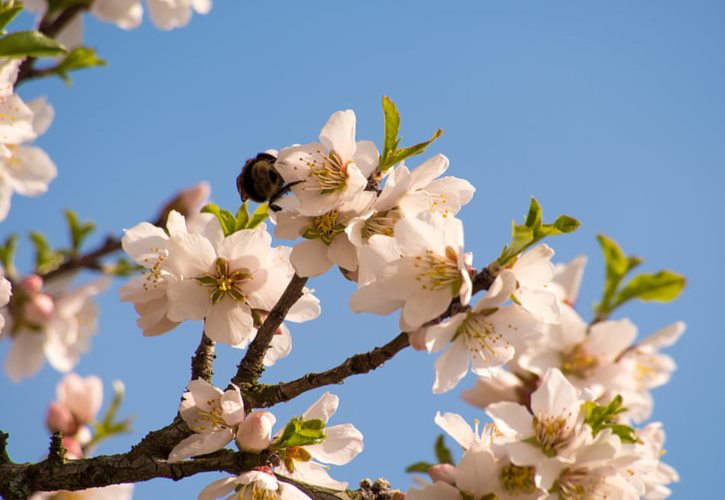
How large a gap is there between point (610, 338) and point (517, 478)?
37.4 inches

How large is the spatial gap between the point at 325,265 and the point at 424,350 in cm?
32

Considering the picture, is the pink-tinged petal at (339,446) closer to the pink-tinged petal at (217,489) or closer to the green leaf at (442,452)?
the pink-tinged petal at (217,489)

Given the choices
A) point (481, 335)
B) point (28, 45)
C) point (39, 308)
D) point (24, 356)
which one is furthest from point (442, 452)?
point (24, 356)

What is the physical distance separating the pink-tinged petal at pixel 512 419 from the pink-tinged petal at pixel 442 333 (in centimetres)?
22

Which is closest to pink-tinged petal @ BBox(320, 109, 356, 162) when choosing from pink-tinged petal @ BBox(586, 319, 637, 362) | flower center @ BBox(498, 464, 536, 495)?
flower center @ BBox(498, 464, 536, 495)

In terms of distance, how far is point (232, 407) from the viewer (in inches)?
69.0

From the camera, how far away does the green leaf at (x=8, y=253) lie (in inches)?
131

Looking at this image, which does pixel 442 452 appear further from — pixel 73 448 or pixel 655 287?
pixel 73 448

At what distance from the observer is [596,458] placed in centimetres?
174

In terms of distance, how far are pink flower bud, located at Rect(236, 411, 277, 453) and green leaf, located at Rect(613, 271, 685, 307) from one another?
45.7 inches

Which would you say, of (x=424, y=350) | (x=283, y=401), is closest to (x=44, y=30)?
(x=283, y=401)

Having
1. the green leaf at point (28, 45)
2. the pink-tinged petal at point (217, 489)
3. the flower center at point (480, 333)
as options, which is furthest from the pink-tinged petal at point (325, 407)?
the green leaf at point (28, 45)

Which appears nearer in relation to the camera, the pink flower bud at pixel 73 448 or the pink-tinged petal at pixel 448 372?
the pink-tinged petal at pixel 448 372

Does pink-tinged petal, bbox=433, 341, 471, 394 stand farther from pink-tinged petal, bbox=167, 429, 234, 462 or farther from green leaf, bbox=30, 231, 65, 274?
green leaf, bbox=30, 231, 65, 274
